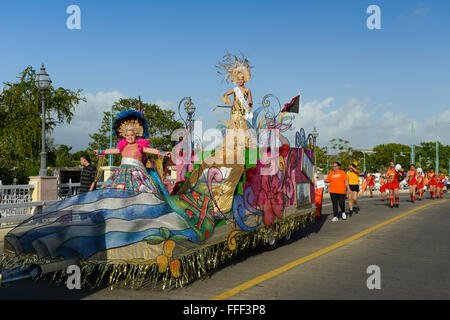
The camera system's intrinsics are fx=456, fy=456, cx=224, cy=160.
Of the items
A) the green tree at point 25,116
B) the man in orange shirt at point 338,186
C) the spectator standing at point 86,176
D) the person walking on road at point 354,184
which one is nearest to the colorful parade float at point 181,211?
the spectator standing at point 86,176

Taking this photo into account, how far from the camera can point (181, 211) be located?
536 centimetres

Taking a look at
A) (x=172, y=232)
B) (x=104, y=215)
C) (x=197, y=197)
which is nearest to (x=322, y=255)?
(x=197, y=197)

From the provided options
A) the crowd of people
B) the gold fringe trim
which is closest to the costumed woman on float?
the gold fringe trim

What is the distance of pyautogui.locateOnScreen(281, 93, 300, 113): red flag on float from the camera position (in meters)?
8.43

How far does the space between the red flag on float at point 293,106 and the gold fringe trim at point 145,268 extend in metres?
2.55

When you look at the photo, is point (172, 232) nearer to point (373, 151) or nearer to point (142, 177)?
point (142, 177)

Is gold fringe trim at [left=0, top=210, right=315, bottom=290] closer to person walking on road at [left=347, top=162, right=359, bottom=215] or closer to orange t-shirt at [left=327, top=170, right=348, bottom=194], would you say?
orange t-shirt at [left=327, top=170, right=348, bottom=194]

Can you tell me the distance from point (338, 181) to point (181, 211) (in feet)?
29.6

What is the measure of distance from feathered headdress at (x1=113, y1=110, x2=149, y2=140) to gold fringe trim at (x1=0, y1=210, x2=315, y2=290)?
2.37 m

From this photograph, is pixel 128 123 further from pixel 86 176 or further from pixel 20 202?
pixel 20 202

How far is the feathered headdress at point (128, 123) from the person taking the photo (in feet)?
24.0
